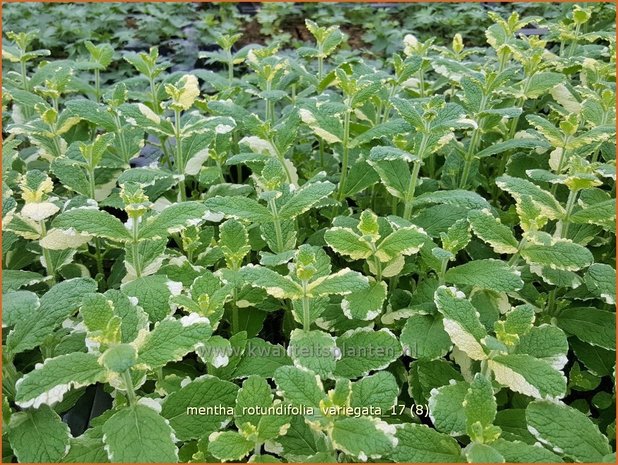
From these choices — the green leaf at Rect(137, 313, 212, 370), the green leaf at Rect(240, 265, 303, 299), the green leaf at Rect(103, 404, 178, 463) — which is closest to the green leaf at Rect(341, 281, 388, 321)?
the green leaf at Rect(240, 265, 303, 299)

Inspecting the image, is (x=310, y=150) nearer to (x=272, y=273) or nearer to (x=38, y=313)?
(x=272, y=273)

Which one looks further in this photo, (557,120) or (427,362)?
(557,120)

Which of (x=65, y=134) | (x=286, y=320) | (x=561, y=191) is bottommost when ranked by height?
(x=286, y=320)

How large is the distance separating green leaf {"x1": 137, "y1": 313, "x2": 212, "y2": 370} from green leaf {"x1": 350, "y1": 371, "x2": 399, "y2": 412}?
35cm

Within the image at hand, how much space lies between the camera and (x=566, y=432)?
50.7 inches

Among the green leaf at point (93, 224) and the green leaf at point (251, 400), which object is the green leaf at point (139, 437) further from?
the green leaf at point (93, 224)

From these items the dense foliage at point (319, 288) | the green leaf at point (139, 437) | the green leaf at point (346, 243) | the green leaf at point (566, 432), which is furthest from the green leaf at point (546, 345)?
the green leaf at point (139, 437)

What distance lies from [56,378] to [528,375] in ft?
3.26

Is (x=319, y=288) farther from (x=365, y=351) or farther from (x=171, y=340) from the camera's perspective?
(x=171, y=340)

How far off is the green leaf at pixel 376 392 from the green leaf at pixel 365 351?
0.30 ft

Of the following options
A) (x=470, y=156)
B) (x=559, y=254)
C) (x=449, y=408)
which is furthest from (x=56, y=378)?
(x=470, y=156)

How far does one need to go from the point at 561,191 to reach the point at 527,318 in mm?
797

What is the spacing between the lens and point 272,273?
1458mm

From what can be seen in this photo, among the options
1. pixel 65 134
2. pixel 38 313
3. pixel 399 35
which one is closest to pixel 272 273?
pixel 38 313
